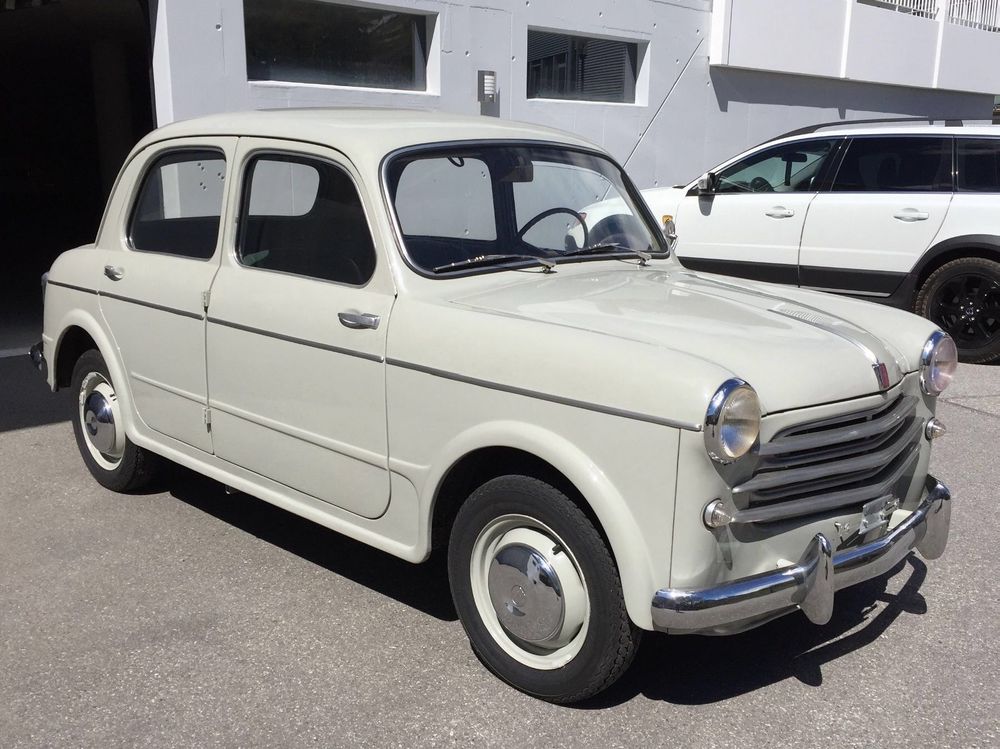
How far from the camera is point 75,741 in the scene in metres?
2.93

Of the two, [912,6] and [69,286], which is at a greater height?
[912,6]

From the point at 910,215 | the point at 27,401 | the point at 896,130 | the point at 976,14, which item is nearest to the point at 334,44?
the point at 27,401

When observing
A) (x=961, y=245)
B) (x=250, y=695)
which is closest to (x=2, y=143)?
(x=961, y=245)

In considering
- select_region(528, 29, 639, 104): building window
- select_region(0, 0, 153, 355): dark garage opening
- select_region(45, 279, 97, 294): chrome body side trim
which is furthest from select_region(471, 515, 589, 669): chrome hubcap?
select_region(528, 29, 639, 104): building window

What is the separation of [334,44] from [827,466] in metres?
7.61

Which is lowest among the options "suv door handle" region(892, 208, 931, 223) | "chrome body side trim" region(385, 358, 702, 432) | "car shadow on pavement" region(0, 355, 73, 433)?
"car shadow on pavement" region(0, 355, 73, 433)

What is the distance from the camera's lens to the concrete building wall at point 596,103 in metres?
8.20

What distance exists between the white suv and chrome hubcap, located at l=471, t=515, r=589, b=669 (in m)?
5.78

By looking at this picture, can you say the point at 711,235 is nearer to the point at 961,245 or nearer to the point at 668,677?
the point at 961,245

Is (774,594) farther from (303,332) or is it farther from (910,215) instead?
(910,215)

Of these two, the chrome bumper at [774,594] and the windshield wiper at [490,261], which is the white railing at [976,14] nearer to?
the windshield wiper at [490,261]

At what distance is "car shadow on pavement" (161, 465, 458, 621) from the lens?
12.8 feet

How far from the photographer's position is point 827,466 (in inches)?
117

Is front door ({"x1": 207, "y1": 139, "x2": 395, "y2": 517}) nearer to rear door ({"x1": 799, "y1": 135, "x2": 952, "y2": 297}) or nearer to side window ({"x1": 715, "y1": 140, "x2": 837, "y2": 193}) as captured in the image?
rear door ({"x1": 799, "y1": 135, "x2": 952, "y2": 297})
